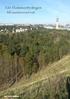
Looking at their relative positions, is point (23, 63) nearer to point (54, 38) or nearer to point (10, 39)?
point (10, 39)

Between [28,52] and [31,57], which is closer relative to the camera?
[31,57]

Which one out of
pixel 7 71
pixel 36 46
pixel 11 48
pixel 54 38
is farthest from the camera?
A: pixel 54 38

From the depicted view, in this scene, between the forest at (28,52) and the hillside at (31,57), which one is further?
the forest at (28,52)

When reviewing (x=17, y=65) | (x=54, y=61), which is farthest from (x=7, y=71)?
(x=54, y=61)

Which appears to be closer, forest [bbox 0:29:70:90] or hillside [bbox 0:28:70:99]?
hillside [bbox 0:28:70:99]

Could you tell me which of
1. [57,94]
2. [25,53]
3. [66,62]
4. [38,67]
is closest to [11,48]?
[25,53]

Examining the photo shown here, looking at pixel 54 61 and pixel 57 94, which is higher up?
pixel 57 94

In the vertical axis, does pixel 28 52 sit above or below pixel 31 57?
above

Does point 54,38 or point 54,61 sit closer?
point 54,61

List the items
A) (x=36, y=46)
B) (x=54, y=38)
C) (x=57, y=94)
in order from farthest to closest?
(x=54, y=38), (x=36, y=46), (x=57, y=94)

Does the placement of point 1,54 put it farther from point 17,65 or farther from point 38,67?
point 38,67
